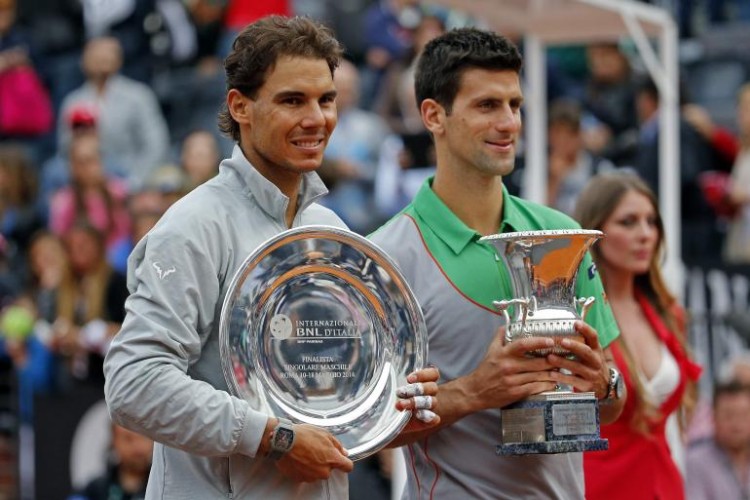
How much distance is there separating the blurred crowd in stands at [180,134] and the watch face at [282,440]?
431cm

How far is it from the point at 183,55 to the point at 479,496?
8.64 m

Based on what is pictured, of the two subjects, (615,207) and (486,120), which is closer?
(486,120)

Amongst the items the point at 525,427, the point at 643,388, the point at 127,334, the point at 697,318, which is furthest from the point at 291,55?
the point at 697,318

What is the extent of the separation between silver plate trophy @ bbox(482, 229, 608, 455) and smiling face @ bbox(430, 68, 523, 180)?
344mm

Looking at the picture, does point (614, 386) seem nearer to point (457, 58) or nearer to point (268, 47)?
point (457, 58)

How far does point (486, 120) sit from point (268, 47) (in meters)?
Answer: 0.75

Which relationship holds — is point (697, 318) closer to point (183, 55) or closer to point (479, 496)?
point (479, 496)

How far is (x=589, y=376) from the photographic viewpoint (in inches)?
142

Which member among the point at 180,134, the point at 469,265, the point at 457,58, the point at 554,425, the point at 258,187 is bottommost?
the point at 554,425

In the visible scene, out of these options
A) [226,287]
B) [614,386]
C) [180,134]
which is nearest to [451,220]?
[614,386]

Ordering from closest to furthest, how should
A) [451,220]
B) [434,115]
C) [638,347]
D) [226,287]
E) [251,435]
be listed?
[251,435], [226,287], [451,220], [434,115], [638,347]

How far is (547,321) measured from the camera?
139 inches

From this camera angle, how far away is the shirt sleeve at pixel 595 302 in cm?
389

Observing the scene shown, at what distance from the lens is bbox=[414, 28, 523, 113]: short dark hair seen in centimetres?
390
